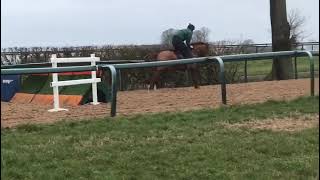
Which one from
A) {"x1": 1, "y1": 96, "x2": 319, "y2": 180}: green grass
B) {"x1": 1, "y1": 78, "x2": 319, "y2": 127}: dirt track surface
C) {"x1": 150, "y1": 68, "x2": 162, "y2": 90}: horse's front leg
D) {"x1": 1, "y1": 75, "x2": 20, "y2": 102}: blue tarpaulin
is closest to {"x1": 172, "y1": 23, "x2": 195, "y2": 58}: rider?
{"x1": 150, "y1": 68, "x2": 162, "y2": 90}: horse's front leg

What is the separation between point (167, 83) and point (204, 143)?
12.5m

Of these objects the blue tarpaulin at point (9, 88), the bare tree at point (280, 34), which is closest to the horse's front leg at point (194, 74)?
the bare tree at point (280, 34)

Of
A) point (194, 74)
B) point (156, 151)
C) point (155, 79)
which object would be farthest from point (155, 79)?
point (156, 151)

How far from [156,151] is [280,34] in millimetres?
13796

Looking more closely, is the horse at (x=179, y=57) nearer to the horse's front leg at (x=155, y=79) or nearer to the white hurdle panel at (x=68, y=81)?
the horse's front leg at (x=155, y=79)

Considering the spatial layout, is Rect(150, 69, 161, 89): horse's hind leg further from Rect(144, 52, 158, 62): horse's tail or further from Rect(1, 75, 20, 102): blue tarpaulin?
Rect(1, 75, 20, 102): blue tarpaulin

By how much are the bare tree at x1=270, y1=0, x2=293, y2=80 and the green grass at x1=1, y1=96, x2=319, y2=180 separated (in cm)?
1113

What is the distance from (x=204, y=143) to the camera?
22.4 feet

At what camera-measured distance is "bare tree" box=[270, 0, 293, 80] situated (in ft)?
63.4

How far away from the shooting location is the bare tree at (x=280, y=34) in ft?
63.4

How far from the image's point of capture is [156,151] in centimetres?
642

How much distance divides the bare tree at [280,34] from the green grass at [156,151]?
11132 millimetres

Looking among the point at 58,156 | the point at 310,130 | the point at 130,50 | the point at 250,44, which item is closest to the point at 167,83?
the point at 130,50

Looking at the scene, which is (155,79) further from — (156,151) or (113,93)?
(156,151)
